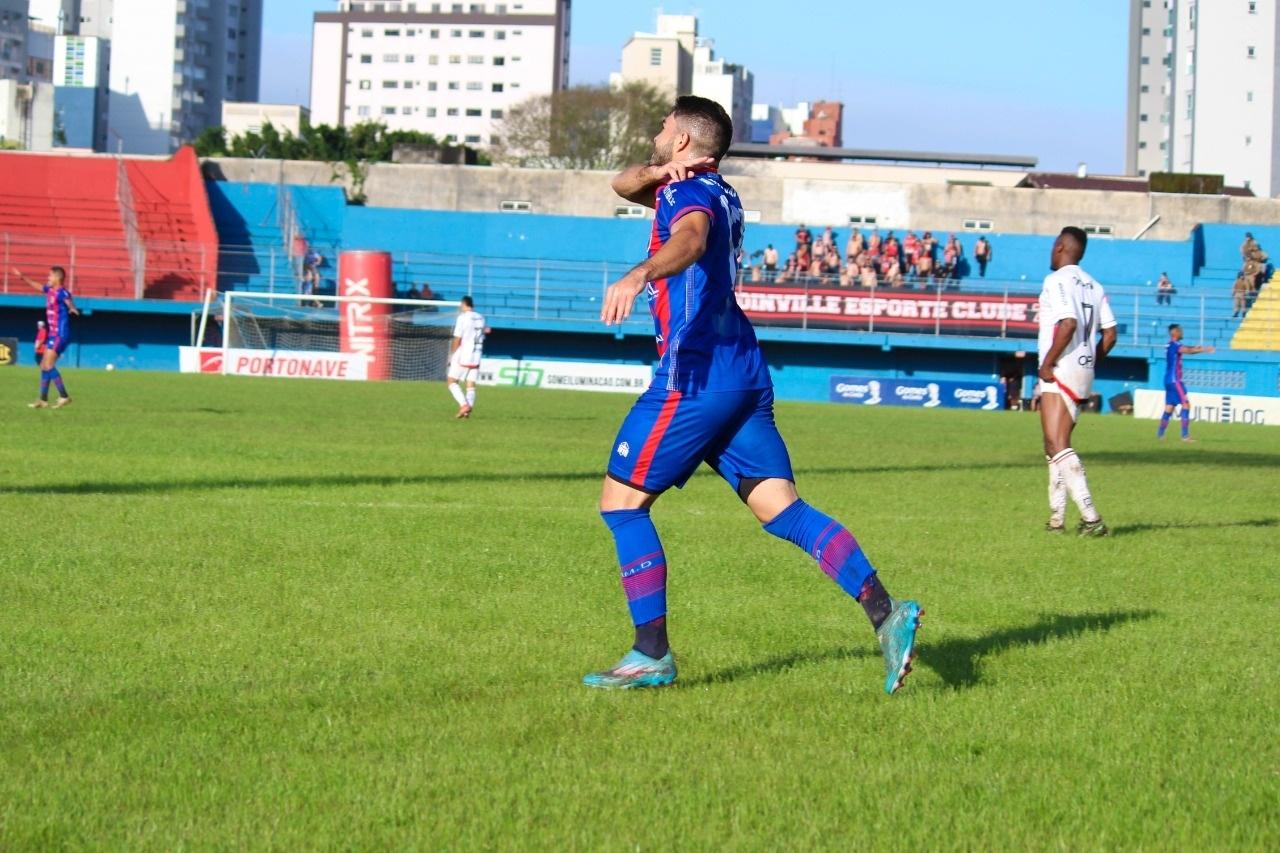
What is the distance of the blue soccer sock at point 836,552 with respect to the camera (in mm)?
5402

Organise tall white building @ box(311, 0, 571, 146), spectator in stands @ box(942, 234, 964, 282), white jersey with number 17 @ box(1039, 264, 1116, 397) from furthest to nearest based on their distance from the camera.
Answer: tall white building @ box(311, 0, 571, 146) → spectator in stands @ box(942, 234, 964, 282) → white jersey with number 17 @ box(1039, 264, 1116, 397)

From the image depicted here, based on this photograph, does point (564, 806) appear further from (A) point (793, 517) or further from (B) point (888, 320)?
(B) point (888, 320)

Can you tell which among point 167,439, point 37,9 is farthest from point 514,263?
point 37,9

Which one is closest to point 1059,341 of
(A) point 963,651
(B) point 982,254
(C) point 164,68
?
(A) point 963,651

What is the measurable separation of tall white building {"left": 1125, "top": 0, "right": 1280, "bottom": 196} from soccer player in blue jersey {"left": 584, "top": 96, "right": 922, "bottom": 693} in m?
100

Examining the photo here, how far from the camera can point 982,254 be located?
5200cm

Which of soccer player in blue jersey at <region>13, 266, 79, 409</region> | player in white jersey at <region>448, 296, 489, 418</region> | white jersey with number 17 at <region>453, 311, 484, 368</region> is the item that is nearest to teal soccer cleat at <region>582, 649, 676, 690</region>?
A: soccer player in blue jersey at <region>13, 266, 79, 409</region>

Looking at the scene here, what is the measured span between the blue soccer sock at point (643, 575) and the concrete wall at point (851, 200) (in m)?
52.2

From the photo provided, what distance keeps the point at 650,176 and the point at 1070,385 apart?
641 centimetres

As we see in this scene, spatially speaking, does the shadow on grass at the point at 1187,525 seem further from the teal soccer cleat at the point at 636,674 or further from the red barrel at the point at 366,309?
the red barrel at the point at 366,309

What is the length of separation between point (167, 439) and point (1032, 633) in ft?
39.4

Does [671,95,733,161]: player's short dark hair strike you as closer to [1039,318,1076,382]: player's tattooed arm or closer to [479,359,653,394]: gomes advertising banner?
[1039,318,1076,382]: player's tattooed arm

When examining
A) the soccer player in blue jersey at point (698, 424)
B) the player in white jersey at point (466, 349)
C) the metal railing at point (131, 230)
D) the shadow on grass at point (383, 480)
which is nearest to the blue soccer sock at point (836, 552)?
the soccer player in blue jersey at point (698, 424)

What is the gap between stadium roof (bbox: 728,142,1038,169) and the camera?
264 ft
